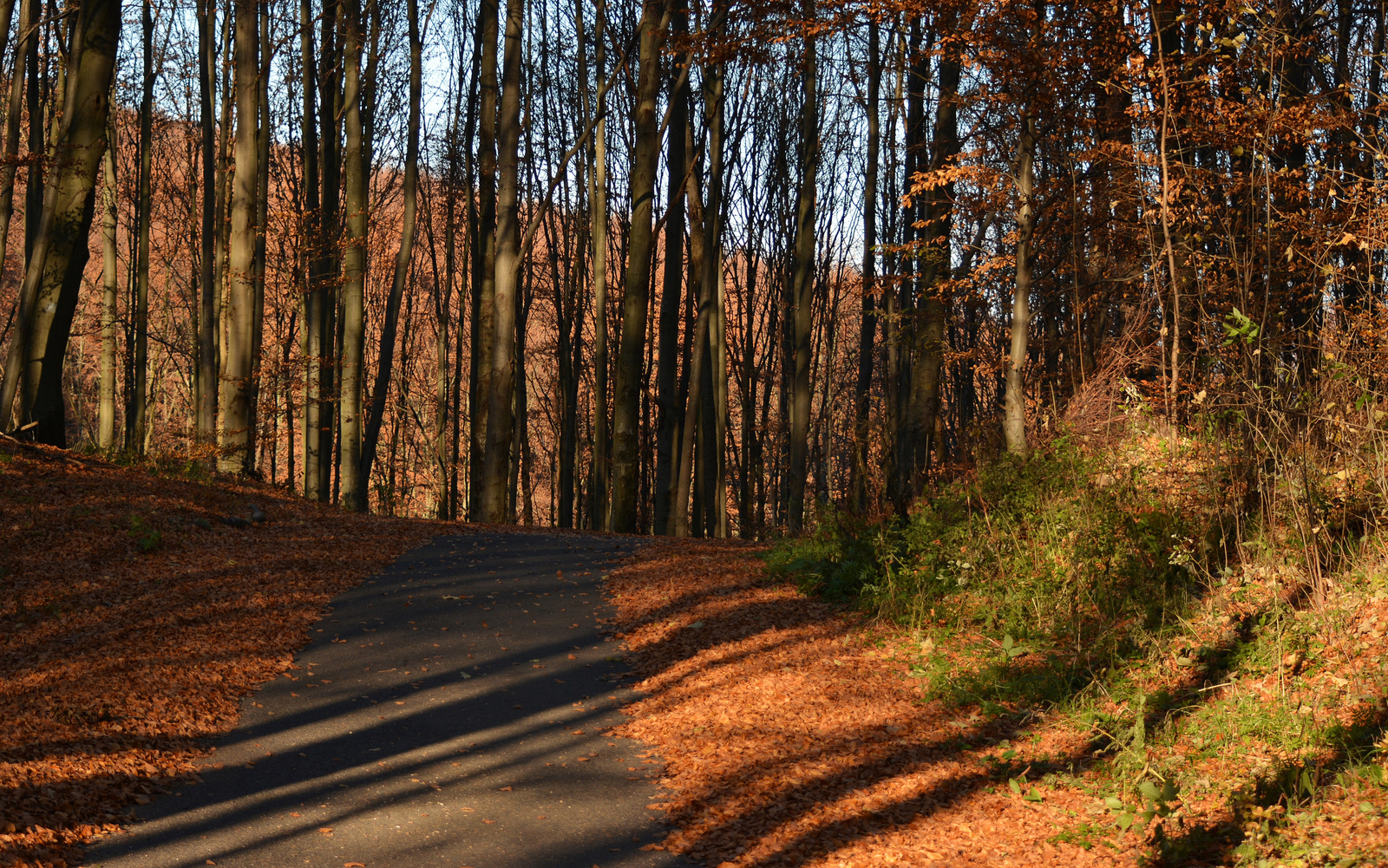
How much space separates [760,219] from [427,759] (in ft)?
80.7

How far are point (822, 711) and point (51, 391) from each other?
11.2 m

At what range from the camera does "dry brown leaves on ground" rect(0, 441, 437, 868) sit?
4789mm

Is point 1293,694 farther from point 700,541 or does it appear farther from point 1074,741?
point 700,541

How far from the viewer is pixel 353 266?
1723cm

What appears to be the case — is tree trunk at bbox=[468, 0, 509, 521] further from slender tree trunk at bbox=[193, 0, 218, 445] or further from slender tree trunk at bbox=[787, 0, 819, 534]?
slender tree trunk at bbox=[787, 0, 819, 534]

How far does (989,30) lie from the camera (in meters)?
10.1

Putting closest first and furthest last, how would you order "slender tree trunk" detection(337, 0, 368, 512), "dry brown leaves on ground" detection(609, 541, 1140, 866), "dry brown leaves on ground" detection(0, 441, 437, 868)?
"dry brown leaves on ground" detection(609, 541, 1140, 866) < "dry brown leaves on ground" detection(0, 441, 437, 868) < "slender tree trunk" detection(337, 0, 368, 512)

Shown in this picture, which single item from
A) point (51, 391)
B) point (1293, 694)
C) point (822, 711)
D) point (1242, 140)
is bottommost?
point (822, 711)

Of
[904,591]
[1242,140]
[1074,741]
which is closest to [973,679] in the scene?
[1074,741]

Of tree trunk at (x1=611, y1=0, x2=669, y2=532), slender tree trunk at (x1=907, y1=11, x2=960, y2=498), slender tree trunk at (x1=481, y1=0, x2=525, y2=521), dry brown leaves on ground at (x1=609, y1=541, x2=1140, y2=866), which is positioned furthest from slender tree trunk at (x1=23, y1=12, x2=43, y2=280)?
dry brown leaves on ground at (x1=609, y1=541, x2=1140, y2=866)

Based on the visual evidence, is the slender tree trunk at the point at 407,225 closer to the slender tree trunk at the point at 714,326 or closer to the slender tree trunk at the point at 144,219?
the slender tree trunk at the point at 144,219

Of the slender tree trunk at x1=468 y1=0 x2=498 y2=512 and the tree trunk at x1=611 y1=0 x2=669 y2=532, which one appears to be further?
the slender tree trunk at x1=468 y1=0 x2=498 y2=512

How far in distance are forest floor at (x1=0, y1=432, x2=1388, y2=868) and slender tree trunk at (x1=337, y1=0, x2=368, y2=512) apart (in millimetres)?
7131

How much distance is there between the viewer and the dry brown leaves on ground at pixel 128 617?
4.79m
